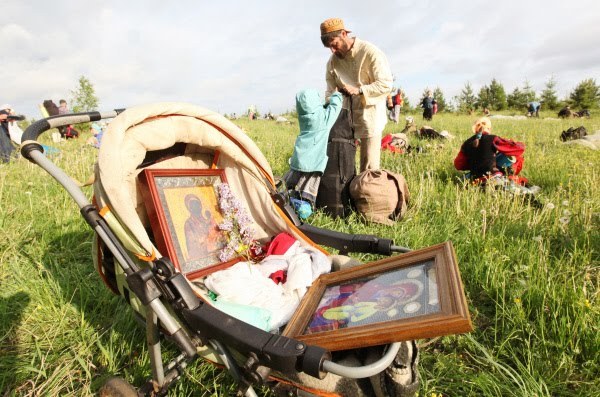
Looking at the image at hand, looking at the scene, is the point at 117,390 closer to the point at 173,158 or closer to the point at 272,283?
the point at 272,283

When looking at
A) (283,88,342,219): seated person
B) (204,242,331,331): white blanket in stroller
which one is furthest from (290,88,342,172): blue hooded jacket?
(204,242,331,331): white blanket in stroller

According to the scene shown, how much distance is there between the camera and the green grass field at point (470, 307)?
1872 millimetres

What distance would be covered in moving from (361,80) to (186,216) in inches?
133

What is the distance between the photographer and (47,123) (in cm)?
178

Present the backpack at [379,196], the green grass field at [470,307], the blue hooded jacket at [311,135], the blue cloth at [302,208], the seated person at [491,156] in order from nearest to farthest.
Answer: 1. the green grass field at [470,307]
2. the backpack at [379,196]
3. the blue cloth at [302,208]
4. the blue hooded jacket at [311,135]
5. the seated person at [491,156]

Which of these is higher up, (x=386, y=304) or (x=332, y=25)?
(x=332, y=25)

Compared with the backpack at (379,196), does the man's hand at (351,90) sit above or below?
above

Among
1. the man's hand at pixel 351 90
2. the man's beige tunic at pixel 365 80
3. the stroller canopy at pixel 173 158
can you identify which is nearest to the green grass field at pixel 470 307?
the stroller canopy at pixel 173 158

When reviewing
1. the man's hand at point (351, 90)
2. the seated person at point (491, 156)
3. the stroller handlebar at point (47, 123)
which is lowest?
the seated person at point (491, 156)

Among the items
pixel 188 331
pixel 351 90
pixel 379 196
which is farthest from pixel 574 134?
pixel 188 331

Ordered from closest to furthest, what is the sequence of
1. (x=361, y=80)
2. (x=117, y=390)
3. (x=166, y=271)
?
1. (x=166, y=271)
2. (x=117, y=390)
3. (x=361, y=80)

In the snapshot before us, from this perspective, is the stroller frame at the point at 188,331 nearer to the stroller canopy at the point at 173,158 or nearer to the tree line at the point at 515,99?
the stroller canopy at the point at 173,158

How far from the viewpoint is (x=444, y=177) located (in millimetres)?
5512

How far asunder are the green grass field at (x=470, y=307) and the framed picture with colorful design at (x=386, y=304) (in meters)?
0.63
